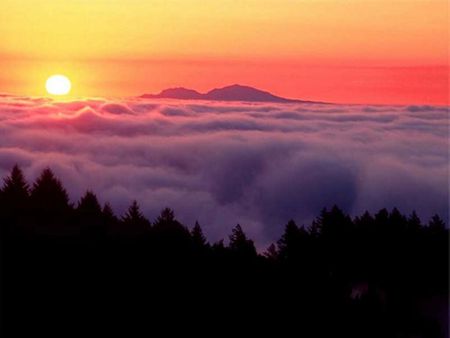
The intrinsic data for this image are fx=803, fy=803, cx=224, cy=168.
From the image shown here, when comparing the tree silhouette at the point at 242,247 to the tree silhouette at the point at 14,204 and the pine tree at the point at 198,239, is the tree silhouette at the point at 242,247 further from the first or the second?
the tree silhouette at the point at 14,204

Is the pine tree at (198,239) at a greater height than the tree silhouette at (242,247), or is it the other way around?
the pine tree at (198,239)

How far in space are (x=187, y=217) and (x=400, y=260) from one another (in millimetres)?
108945

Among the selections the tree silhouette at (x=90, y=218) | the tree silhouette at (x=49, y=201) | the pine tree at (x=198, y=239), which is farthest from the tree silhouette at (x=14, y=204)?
the pine tree at (x=198, y=239)

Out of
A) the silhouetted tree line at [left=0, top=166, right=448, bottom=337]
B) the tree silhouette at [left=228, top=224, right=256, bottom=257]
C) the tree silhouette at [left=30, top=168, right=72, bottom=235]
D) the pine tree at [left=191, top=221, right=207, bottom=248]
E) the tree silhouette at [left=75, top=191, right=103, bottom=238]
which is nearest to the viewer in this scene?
the silhouetted tree line at [left=0, top=166, right=448, bottom=337]


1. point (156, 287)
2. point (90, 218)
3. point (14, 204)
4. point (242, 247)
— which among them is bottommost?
point (156, 287)

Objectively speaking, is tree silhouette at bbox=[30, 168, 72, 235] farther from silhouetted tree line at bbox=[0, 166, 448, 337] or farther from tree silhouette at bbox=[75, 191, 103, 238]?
tree silhouette at bbox=[75, 191, 103, 238]

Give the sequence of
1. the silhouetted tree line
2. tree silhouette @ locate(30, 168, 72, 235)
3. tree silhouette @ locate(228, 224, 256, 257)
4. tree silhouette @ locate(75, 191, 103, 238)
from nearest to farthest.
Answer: the silhouetted tree line, tree silhouette @ locate(75, 191, 103, 238), tree silhouette @ locate(228, 224, 256, 257), tree silhouette @ locate(30, 168, 72, 235)

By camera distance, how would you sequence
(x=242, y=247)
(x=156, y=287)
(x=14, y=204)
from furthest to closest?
1. (x=14, y=204)
2. (x=242, y=247)
3. (x=156, y=287)

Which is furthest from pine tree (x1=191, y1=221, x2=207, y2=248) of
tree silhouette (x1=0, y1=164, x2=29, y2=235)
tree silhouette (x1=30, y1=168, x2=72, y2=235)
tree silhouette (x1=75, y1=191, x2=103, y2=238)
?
tree silhouette (x1=0, y1=164, x2=29, y2=235)

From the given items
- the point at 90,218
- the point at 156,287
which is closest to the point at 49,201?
the point at 90,218

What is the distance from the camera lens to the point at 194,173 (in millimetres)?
173500

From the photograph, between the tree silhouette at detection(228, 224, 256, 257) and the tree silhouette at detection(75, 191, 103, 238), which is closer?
the tree silhouette at detection(75, 191, 103, 238)

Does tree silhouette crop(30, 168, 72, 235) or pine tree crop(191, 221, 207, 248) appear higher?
tree silhouette crop(30, 168, 72, 235)

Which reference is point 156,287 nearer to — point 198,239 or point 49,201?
point 198,239
